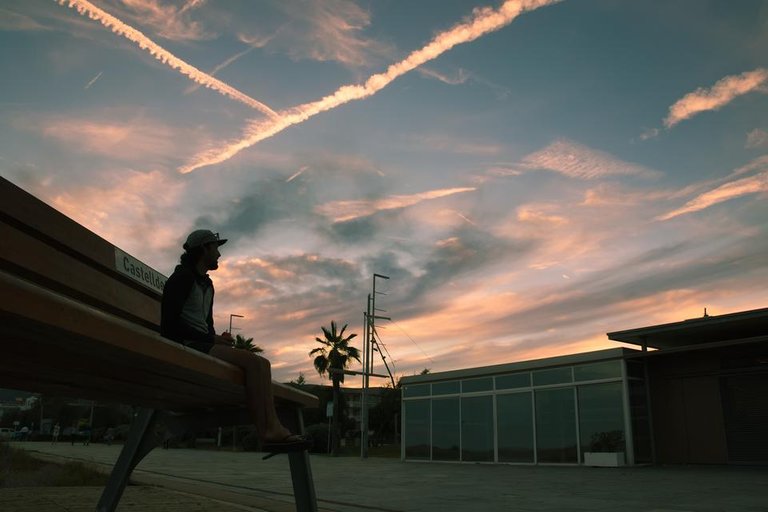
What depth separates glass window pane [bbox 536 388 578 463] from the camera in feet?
65.6

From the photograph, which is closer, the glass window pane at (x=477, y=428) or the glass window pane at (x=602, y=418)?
the glass window pane at (x=602, y=418)

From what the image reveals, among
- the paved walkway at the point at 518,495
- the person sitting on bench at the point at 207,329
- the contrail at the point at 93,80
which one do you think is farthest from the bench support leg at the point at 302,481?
the contrail at the point at 93,80

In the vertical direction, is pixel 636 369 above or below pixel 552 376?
above

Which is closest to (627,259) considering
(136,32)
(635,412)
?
(635,412)

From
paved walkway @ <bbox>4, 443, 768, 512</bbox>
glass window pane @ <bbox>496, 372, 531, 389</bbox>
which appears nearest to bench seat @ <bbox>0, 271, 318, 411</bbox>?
paved walkway @ <bbox>4, 443, 768, 512</bbox>

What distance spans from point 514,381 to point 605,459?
465 cm

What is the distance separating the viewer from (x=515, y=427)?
71.2 ft

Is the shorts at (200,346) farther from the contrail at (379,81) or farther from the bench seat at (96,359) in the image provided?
the contrail at (379,81)

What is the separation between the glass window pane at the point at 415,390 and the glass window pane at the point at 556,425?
19.7 ft

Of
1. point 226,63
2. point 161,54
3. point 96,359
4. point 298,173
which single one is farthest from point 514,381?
point 96,359

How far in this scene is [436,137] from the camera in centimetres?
1397

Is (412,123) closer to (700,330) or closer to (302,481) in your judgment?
(302,481)

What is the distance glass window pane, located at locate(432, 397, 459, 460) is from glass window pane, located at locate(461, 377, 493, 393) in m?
0.66

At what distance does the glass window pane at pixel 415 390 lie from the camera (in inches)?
1021
